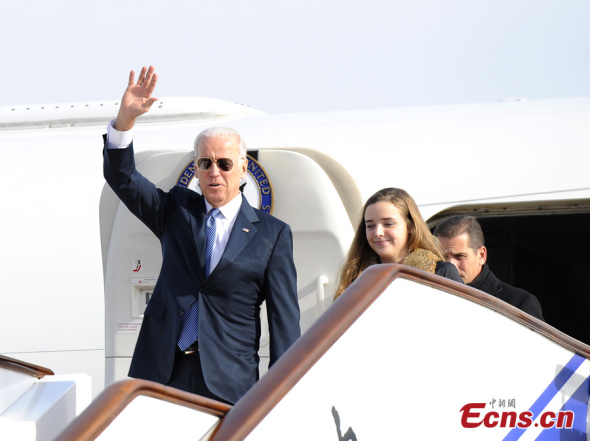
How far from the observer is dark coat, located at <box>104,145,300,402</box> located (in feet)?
9.40

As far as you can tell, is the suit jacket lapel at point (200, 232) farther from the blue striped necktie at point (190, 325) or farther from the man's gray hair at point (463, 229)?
the man's gray hair at point (463, 229)

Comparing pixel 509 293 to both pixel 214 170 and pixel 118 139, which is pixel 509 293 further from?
pixel 118 139

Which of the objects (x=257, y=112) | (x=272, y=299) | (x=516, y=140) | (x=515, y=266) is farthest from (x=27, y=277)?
(x=515, y=266)

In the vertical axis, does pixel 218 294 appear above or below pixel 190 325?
above

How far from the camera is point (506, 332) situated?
2.41 metres

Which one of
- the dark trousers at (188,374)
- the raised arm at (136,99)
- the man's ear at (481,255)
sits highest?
the raised arm at (136,99)

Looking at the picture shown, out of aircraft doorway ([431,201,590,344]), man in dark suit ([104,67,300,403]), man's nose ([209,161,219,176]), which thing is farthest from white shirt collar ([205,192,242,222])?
aircraft doorway ([431,201,590,344])

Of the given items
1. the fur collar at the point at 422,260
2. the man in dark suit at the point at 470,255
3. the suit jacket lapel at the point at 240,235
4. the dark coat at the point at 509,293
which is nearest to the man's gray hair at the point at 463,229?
the man in dark suit at the point at 470,255

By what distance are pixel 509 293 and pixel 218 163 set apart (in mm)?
1756

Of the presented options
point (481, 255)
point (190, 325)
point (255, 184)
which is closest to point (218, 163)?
point (190, 325)

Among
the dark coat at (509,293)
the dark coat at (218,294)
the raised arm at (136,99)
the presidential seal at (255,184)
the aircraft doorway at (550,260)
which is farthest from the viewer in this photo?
the aircraft doorway at (550,260)

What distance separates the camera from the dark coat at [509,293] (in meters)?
3.83

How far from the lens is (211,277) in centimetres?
290

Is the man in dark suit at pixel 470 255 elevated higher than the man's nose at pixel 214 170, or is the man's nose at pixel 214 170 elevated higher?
the man's nose at pixel 214 170
